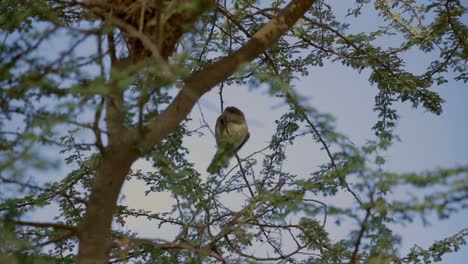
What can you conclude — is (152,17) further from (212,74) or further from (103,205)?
(103,205)

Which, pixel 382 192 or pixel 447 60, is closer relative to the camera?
pixel 382 192

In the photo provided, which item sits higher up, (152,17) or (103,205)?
(152,17)

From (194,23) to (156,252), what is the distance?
119cm

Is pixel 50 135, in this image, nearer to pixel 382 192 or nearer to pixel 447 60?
pixel 382 192

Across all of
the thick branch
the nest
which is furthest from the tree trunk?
the nest

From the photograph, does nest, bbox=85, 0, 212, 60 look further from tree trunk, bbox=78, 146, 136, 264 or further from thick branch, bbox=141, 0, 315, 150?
tree trunk, bbox=78, 146, 136, 264

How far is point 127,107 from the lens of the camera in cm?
164

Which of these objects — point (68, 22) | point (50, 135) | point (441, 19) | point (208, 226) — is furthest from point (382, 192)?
point (68, 22)

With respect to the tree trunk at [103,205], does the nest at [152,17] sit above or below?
above

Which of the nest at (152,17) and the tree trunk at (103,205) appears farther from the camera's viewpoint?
the tree trunk at (103,205)

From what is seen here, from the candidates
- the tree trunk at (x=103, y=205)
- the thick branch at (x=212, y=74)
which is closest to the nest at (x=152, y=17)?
the thick branch at (x=212, y=74)

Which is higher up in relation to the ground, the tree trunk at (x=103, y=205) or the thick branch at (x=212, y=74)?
the thick branch at (x=212, y=74)

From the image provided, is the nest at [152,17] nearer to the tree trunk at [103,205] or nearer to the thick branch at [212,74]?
the thick branch at [212,74]

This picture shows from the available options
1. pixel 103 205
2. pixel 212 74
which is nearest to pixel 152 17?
pixel 212 74
